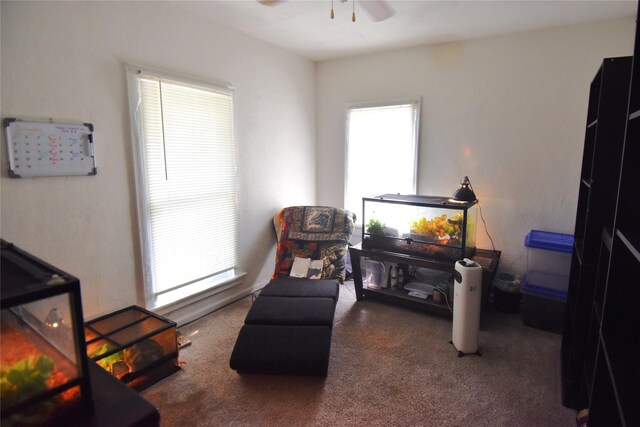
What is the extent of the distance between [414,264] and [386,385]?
3.47 feet

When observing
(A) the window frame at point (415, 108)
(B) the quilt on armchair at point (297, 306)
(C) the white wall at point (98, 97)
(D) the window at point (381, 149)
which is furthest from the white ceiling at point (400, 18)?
(B) the quilt on armchair at point (297, 306)

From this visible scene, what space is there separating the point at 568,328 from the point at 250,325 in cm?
196

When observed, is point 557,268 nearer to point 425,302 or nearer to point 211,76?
point 425,302

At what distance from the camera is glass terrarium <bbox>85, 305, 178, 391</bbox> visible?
2047 millimetres

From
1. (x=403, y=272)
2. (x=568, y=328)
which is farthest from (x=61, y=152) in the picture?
(x=568, y=328)

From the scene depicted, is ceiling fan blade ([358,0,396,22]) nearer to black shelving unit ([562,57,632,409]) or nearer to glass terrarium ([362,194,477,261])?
black shelving unit ([562,57,632,409])

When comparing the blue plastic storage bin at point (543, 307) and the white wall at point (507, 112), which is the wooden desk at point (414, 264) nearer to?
the blue plastic storage bin at point (543, 307)

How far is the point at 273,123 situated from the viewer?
3557 mm

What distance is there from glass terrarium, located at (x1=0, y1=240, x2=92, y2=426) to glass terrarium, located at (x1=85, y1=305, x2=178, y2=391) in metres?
1.04

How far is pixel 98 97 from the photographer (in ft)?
7.26

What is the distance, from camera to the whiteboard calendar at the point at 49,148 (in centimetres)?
187

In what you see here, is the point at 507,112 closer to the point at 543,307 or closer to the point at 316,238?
the point at 543,307

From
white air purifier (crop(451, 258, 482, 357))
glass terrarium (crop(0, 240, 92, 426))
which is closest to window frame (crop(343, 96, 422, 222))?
white air purifier (crop(451, 258, 482, 357))

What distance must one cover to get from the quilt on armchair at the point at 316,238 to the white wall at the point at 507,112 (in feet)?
2.95
